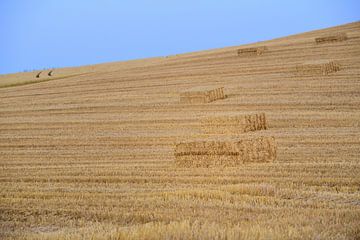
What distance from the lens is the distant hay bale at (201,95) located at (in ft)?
67.1

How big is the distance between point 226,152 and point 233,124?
3004 millimetres

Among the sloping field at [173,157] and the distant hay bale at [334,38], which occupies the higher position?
the distant hay bale at [334,38]

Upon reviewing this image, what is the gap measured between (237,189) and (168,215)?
1.83 meters

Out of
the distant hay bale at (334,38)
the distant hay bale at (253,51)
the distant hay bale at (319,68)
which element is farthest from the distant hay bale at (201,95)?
the distant hay bale at (334,38)

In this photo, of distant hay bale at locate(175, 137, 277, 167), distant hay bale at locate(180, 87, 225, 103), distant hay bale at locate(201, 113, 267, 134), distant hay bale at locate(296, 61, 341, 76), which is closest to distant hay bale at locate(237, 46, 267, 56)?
distant hay bale at locate(296, 61, 341, 76)

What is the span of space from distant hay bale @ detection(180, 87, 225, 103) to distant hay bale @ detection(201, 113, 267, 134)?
5036 mm

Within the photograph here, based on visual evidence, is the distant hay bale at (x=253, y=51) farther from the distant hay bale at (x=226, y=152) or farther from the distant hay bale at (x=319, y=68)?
the distant hay bale at (x=226, y=152)

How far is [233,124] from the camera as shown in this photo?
14.8 metres

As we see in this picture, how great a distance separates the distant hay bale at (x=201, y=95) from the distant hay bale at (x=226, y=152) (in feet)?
27.0

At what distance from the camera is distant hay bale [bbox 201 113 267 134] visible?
1470 centimetres

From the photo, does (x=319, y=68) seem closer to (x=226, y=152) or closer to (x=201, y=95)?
(x=201, y=95)

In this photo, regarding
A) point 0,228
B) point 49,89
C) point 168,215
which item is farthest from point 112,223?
point 49,89

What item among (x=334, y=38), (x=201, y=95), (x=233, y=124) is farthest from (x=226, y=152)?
(x=334, y=38)

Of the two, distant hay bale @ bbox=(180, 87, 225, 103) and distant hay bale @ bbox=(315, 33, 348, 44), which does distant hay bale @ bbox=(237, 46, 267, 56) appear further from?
distant hay bale @ bbox=(180, 87, 225, 103)
